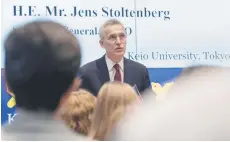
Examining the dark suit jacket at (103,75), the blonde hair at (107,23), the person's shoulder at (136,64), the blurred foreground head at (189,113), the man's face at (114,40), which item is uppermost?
the blonde hair at (107,23)

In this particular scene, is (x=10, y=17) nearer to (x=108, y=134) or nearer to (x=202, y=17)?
(x=108, y=134)

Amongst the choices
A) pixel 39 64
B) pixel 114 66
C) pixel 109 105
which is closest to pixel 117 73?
pixel 114 66

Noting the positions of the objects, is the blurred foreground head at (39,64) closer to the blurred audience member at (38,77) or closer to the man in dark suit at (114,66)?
the blurred audience member at (38,77)

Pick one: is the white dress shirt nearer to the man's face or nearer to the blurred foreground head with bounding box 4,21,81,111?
the man's face

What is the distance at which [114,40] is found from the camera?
9.52ft

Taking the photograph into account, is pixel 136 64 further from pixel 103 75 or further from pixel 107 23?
pixel 107 23

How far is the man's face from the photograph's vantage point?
2.89m

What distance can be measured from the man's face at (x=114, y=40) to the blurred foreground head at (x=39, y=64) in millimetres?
202

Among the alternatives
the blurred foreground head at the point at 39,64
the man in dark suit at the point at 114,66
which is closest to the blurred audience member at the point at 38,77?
the blurred foreground head at the point at 39,64

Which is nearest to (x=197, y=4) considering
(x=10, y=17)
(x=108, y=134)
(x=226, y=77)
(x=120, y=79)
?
(x=226, y=77)

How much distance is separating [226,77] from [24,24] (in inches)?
53.6

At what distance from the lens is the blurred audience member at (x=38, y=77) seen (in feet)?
8.71

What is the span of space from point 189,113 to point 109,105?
1.70 feet

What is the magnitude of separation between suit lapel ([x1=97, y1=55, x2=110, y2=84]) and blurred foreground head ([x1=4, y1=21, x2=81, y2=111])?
0.15m
